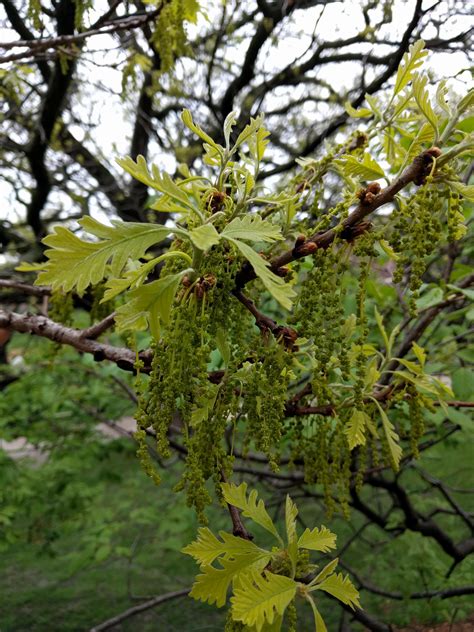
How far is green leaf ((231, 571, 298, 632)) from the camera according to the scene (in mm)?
680

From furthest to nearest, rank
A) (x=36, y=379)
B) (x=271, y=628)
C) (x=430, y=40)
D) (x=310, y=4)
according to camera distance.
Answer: (x=310, y=4)
(x=430, y=40)
(x=36, y=379)
(x=271, y=628)

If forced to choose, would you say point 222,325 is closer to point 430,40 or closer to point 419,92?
point 419,92

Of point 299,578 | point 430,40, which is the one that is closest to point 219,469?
point 299,578

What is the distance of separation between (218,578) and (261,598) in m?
0.09

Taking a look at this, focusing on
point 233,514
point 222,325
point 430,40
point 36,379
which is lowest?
point 233,514

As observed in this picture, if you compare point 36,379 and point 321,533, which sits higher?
point 36,379

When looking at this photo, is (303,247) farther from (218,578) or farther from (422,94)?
(218,578)

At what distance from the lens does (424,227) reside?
79 centimetres

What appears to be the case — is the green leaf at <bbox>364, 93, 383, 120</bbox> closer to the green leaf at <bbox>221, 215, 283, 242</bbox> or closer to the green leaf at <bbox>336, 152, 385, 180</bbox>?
the green leaf at <bbox>336, 152, 385, 180</bbox>

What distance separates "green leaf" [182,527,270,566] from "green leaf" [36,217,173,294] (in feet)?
1.31

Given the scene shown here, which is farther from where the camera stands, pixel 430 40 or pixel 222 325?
pixel 430 40

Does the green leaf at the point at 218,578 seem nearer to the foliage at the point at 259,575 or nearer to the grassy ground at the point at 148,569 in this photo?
the foliage at the point at 259,575

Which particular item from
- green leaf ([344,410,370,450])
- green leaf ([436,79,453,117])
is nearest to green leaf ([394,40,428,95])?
green leaf ([436,79,453,117])

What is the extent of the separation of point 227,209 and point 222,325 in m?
0.19
